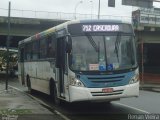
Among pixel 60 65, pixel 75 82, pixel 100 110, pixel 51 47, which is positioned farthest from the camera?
pixel 51 47

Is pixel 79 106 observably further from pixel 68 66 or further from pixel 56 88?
pixel 68 66

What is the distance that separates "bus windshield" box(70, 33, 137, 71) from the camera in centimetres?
1459

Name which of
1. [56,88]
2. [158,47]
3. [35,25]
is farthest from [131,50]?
[158,47]

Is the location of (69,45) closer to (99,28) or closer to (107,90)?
(99,28)

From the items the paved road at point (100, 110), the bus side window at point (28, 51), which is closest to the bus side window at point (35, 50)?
the bus side window at point (28, 51)

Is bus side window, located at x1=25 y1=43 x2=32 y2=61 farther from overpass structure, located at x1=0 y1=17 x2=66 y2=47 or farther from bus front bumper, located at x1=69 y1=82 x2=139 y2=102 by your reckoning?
overpass structure, located at x1=0 y1=17 x2=66 y2=47

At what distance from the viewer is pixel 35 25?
51.8m

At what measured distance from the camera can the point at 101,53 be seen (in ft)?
48.2

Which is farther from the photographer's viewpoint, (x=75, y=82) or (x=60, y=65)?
(x=60, y=65)

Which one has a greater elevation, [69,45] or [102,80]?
[69,45]

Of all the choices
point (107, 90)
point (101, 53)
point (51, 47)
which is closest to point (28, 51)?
point (51, 47)

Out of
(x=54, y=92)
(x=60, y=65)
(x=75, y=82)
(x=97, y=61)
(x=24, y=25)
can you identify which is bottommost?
(x=54, y=92)

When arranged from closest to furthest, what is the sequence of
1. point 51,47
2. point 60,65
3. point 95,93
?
point 95,93, point 60,65, point 51,47

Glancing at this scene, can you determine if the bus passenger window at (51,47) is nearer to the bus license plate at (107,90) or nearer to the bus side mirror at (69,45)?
the bus side mirror at (69,45)
